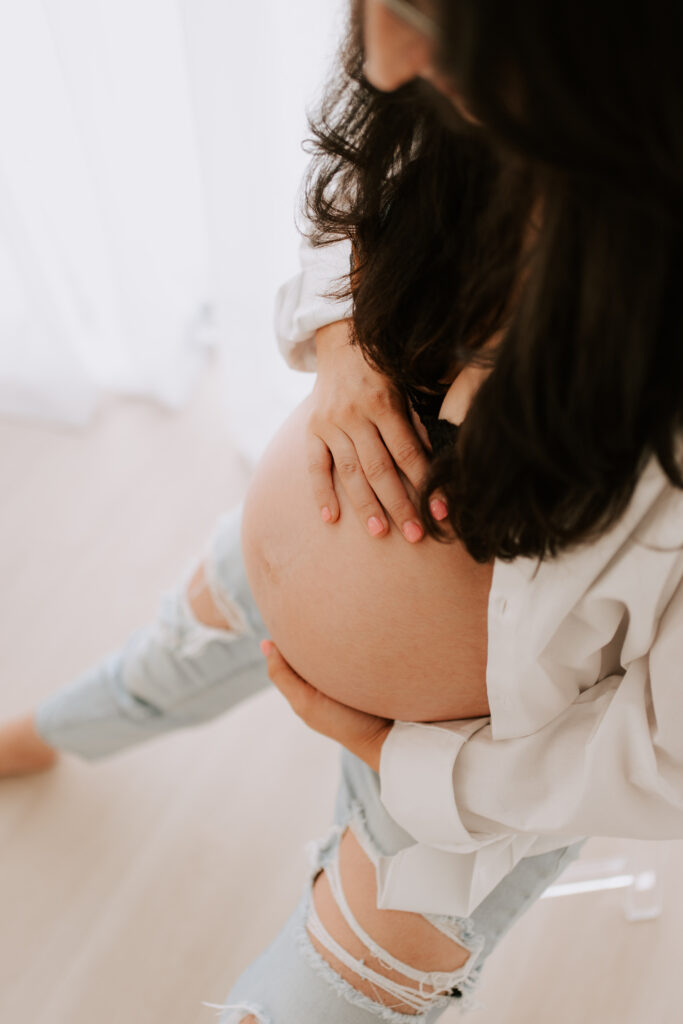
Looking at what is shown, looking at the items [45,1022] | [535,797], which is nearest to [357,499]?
[535,797]

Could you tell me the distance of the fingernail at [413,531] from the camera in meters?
0.73

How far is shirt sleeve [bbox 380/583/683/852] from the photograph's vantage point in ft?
2.08

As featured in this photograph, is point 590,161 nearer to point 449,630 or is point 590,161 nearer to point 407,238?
point 407,238

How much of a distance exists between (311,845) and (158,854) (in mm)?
490

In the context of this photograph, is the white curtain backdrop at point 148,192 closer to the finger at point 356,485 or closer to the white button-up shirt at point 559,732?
the finger at point 356,485

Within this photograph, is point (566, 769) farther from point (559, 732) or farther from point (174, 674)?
point (174, 674)

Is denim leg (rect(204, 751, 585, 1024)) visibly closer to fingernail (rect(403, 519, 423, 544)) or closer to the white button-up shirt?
the white button-up shirt

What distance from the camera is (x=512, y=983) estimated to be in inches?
45.1

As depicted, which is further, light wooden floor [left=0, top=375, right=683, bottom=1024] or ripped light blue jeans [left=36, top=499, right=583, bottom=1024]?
light wooden floor [left=0, top=375, right=683, bottom=1024]

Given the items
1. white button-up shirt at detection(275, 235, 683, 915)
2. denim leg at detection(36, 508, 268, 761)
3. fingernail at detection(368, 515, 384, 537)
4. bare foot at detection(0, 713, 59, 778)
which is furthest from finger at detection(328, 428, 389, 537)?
bare foot at detection(0, 713, 59, 778)

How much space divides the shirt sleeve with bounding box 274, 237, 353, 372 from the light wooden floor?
2.37 feet

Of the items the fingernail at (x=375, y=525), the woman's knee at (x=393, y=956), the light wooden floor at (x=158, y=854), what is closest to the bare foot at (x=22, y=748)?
the light wooden floor at (x=158, y=854)

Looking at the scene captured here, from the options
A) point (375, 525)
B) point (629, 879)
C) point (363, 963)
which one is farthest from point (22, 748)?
point (629, 879)

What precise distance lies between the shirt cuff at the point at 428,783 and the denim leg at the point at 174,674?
0.30 m
